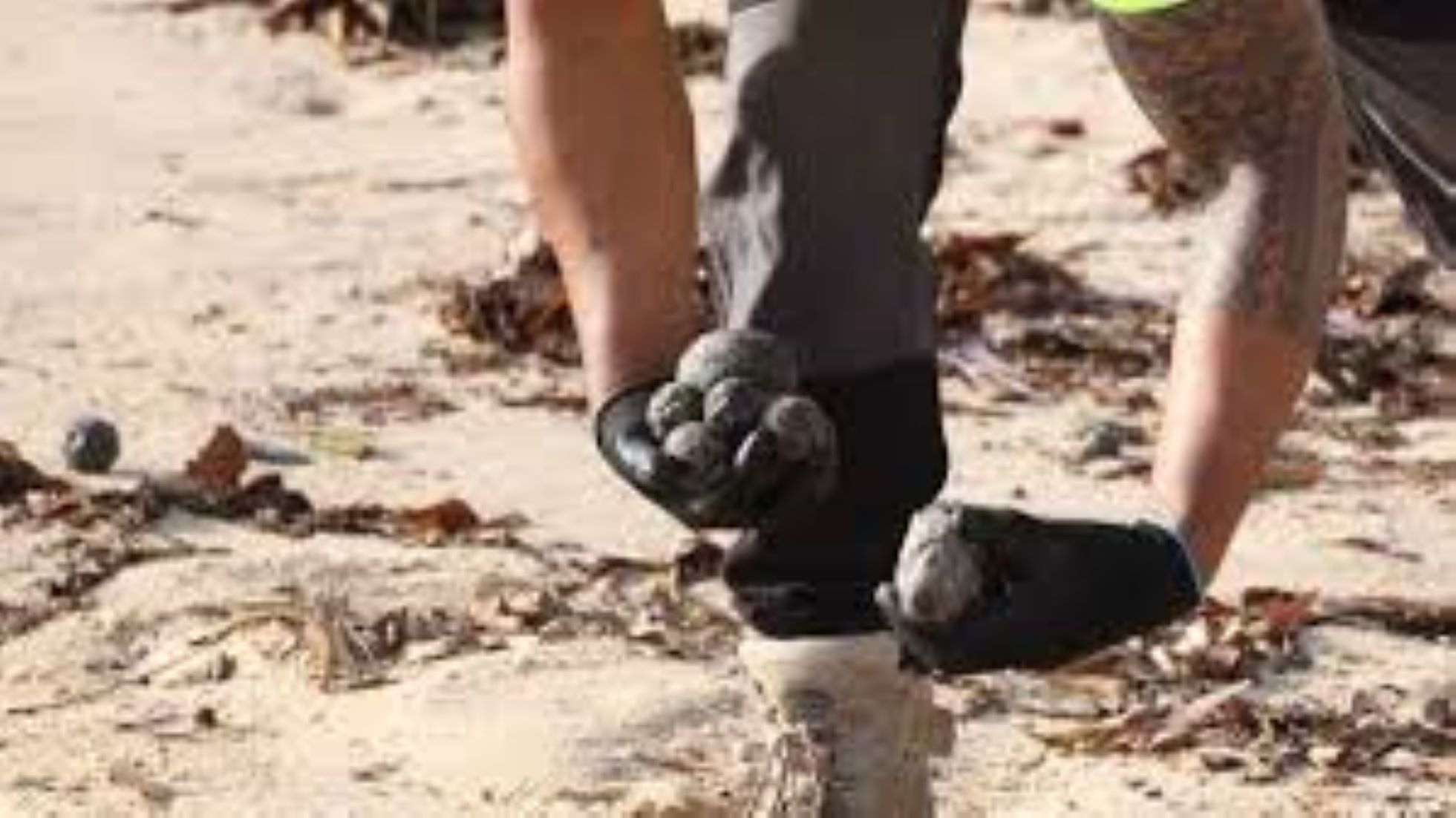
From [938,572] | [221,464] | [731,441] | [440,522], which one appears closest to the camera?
[938,572]

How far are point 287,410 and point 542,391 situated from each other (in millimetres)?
433

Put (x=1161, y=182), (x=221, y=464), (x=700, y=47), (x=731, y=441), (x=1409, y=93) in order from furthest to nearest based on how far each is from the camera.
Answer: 1. (x=700, y=47)
2. (x=1161, y=182)
3. (x=221, y=464)
4. (x=1409, y=93)
5. (x=731, y=441)

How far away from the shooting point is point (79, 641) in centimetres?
450

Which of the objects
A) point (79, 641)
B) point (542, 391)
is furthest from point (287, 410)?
point (79, 641)

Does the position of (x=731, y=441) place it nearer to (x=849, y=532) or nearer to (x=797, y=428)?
(x=797, y=428)

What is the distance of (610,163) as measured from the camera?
3.33m

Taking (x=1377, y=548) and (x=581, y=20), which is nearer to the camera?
(x=581, y=20)

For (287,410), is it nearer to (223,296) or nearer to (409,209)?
(223,296)

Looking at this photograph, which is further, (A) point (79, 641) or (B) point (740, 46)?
(A) point (79, 641)

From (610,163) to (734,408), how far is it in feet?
1.48

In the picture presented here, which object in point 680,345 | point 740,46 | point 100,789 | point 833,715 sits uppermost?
point 740,46

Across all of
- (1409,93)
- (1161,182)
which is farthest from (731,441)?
(1161,182)

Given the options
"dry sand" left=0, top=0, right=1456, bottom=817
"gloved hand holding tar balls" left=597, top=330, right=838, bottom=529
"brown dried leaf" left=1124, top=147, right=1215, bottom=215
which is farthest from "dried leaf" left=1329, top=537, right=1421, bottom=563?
"gloved hand holding tar balls" left=597, top=330, right=838, bottom=529

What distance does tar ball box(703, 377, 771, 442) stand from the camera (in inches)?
116
